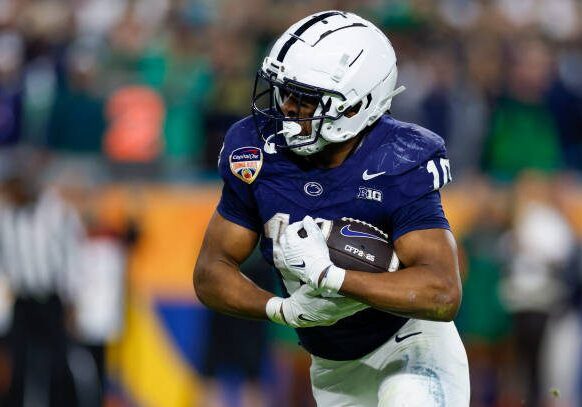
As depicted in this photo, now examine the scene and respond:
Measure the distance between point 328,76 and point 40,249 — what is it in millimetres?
4676

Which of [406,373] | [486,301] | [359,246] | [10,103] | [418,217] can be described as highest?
[418,217]

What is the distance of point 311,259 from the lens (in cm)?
390

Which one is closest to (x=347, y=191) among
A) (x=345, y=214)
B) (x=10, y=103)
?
(x=345, y=214)

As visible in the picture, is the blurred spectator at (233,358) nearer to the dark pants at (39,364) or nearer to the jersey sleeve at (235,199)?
the dark pants at (39,364)

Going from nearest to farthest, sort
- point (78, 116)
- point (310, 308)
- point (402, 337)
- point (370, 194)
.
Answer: point (310, 308) < point (370, 194) < point (402, 337) < point (78, 116)

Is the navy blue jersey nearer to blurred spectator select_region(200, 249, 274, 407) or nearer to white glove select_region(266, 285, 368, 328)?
white glove select_region(266, 285, 368, 328)

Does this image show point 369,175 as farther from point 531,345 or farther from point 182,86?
point 182,86

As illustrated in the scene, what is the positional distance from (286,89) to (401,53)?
5.68m

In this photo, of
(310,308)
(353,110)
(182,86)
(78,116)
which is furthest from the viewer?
(182,86)

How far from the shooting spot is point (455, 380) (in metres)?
4.27

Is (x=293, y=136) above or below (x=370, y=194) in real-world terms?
→ above

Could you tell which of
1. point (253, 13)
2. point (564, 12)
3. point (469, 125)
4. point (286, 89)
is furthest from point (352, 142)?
point (564, 12)

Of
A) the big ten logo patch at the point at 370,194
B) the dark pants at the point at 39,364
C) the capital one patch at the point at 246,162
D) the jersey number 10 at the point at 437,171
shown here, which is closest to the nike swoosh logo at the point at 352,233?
the big ten logo patch at the point at 370,194

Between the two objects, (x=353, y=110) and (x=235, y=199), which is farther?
(x=235, y=199)
